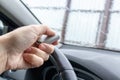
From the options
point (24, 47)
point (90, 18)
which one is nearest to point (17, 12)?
point (24, 47)

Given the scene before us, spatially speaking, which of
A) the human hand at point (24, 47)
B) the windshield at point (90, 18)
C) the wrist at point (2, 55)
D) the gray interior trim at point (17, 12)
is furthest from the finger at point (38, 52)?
the windshield at point (90, 18)

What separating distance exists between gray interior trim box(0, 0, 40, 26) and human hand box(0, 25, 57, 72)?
33 centimetres

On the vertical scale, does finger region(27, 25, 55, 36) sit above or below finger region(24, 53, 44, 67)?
above

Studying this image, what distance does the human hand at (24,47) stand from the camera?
1.22 m

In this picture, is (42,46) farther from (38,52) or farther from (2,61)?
(2,61)

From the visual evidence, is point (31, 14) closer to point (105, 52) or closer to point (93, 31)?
point (105, 52)

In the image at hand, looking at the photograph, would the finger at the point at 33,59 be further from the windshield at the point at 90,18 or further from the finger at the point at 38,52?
the windshield at the point at 90,18

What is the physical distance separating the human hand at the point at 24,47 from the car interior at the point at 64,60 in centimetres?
7

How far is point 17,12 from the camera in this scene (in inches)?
63.0

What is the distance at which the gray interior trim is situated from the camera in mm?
1561

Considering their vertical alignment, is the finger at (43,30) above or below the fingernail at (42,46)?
above

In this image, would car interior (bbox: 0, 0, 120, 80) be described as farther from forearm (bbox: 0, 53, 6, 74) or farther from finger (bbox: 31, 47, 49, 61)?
forearm (bbox: 0, 53, 6, 74)

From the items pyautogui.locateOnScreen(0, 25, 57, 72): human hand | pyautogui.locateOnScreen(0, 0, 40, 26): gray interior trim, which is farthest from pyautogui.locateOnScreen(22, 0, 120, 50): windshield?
pyautogui.locateOnScreen(0, 25, 57, 72): human hand

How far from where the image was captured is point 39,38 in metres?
1.24
